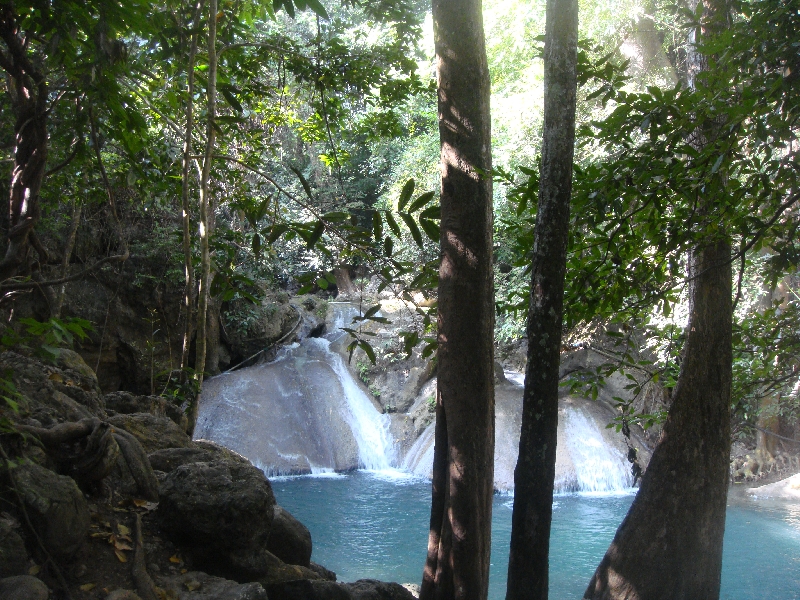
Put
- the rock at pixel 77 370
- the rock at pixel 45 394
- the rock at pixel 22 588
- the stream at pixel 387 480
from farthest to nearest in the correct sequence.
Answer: the stream at pixel 387 480 → the rock at pixel 77 370 → the rock at pixel 45 394 → the rock at pixel 22 588

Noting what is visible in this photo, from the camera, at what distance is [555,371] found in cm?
391

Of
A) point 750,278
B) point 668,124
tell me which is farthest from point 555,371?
point 750,278

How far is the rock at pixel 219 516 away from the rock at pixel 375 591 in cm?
75

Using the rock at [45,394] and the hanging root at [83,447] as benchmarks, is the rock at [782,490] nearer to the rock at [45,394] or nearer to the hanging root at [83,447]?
the rock at [45,394]

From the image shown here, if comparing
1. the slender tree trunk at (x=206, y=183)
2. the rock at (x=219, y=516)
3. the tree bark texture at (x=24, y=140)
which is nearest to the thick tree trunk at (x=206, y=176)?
the slender tree trunk at (x=206, y=183)

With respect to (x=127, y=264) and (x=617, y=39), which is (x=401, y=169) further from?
(x=127, y=264)

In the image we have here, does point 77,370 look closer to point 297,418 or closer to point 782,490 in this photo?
point 297,418

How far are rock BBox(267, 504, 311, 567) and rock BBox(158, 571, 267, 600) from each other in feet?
4.11

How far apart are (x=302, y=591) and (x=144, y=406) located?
2.95 meters

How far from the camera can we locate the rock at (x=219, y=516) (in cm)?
383

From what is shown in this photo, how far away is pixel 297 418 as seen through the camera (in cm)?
1414

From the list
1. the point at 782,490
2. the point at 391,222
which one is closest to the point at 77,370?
the point at 391,222

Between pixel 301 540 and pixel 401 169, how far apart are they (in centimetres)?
1487


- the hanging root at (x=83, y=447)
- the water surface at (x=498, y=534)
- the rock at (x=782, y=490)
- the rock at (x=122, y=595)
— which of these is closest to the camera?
the rock at (x=122, y=595)
